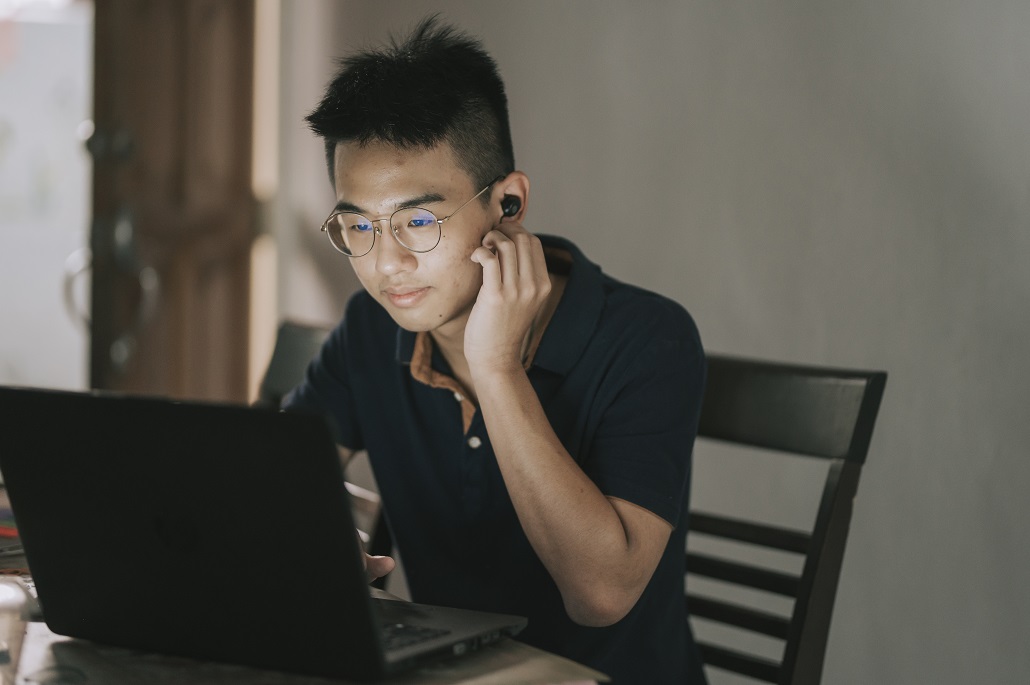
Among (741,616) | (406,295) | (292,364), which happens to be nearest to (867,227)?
(741,616)

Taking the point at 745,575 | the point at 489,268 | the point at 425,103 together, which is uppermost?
the point at 425,103

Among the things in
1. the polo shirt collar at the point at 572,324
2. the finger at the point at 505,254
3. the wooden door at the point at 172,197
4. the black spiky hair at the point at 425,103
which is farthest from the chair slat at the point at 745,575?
the wooden door at the point at 172,197

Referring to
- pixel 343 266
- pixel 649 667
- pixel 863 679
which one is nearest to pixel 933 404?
pixel 863 679

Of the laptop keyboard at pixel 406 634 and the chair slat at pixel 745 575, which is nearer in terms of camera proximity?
the laptop keyboard at pixel 406 634

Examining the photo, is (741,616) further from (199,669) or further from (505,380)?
(199,669)

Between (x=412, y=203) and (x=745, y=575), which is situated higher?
(x=412, y=203)

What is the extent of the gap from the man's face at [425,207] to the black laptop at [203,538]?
1.42 ft

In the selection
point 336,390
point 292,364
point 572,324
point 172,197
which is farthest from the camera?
point 172,197

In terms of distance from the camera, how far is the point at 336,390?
1446 millimetres

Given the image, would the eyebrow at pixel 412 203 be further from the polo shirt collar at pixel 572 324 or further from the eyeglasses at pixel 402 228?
the polo shirt collar at pixel 572 324

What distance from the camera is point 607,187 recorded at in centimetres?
196

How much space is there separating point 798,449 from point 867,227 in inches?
19.0

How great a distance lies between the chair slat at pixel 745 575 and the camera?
3.81 feet

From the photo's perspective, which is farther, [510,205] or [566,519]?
[510,205]
